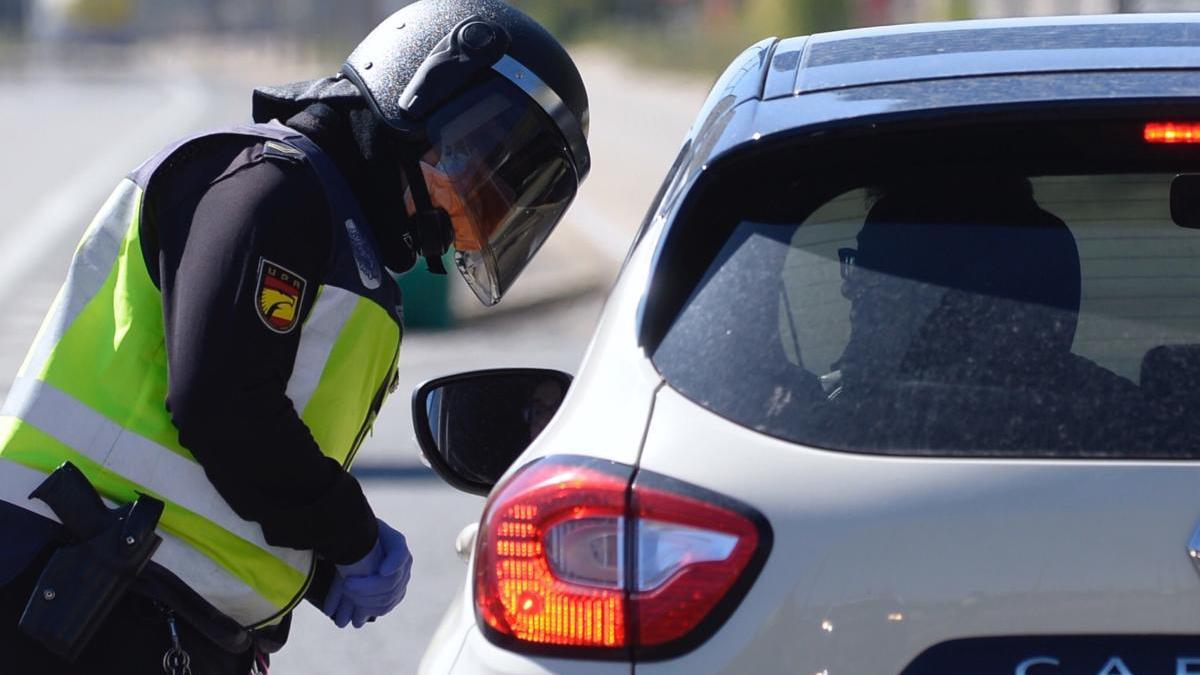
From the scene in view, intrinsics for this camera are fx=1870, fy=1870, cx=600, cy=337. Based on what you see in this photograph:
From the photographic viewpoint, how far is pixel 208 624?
275cm

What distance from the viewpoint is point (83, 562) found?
103 inches

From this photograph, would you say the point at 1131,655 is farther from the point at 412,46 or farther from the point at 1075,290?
the point at 412,46

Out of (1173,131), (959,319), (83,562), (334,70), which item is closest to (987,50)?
(1173,131)

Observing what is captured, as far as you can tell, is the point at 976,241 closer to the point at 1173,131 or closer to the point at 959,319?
the point at 959,319

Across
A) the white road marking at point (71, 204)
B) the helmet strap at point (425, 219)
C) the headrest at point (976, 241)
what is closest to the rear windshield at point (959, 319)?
the headrest at point (976, 241)

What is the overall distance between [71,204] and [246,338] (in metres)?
17.5

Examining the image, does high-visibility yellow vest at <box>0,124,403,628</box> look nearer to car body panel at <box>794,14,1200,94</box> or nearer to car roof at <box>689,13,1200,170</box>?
car roof at <box>689,13,1200,170</box>

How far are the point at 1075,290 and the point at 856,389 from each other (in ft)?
1.00

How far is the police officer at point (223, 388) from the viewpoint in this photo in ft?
8.53

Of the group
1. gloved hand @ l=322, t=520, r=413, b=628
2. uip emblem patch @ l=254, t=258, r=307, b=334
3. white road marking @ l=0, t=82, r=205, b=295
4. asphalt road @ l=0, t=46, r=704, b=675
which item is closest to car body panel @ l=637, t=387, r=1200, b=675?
uip emblem patch @ l=254, t=258, r=307, b=334

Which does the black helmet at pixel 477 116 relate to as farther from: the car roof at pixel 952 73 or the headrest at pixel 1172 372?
the headrest at pixel 1172 372

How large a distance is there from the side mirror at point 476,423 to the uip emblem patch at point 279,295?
0.31m

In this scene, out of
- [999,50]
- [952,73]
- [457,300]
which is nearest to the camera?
[952,73]

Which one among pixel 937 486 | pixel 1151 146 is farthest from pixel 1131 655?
pixel 1151 146
